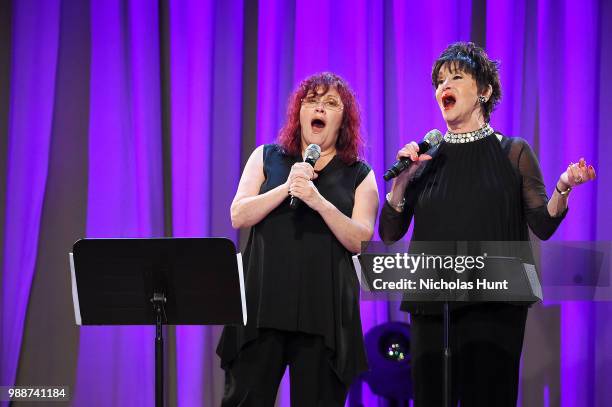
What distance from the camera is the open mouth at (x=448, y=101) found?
8.91 feet

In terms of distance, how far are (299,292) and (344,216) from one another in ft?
1.02

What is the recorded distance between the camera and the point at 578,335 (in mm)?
3908

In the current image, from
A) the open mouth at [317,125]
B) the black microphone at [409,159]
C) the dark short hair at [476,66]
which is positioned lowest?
the black microphone at [409,159]

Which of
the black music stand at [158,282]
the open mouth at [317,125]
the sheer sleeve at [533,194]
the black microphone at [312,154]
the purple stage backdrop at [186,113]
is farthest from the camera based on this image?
the purple stage backdrop at [186,113]

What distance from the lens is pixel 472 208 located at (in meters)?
2.53

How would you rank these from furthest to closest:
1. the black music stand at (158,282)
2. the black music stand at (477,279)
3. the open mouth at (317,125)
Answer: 1. the open mouth at (317,125)
2. the black music stand at (158,282)
3. the black music stand at (477,279)

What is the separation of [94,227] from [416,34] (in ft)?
7.02

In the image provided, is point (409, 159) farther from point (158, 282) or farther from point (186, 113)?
point (186, 113)

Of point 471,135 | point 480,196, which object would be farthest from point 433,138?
point 480,196

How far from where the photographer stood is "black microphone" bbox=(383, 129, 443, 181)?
2.53 m

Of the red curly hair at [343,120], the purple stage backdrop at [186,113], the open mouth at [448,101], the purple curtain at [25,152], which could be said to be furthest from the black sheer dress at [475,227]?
the purple curtain at [25,152]

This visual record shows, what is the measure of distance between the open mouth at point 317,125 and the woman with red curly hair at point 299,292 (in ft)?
0.68

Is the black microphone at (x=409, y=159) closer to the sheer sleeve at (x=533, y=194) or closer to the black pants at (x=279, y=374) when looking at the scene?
the sheer sleeve at (x=533, y=194)

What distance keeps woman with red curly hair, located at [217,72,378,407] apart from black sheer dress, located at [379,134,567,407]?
8.7 inches
